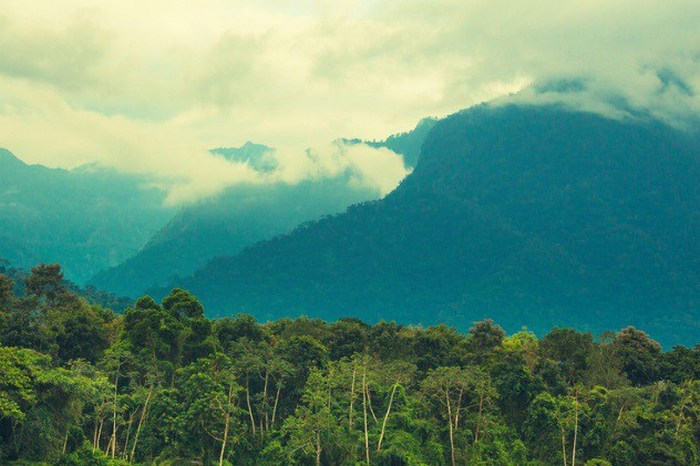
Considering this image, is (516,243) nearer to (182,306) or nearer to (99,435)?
(182,306)

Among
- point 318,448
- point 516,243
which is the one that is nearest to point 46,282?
point 318,448

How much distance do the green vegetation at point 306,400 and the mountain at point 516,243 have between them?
11632cm

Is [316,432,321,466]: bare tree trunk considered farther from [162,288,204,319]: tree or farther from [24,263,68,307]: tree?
[24,263,68,307]: tree

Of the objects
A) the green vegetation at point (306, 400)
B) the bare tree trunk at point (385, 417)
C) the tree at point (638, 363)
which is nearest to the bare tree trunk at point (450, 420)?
the green vegetation at point (306, 400)

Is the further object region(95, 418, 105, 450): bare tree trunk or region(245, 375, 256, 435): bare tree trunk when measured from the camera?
region(245, 375, 256, 435): bare tree trunk

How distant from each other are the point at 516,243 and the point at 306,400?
136698 mm

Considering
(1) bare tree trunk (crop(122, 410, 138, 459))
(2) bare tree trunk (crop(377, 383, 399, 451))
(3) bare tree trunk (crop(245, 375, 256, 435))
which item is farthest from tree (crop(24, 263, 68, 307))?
(2) bare tree trunk (crop(377, 383, 399, 451))

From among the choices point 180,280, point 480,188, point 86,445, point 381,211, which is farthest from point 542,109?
point 86,445

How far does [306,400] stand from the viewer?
41.6 meters

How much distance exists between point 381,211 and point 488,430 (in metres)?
144

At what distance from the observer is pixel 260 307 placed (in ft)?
574

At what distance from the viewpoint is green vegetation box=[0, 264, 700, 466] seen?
35.7 m

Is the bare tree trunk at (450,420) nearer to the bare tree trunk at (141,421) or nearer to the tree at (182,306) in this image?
the bare tree trunk at (141,421)

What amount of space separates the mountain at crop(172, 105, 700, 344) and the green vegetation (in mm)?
116324
